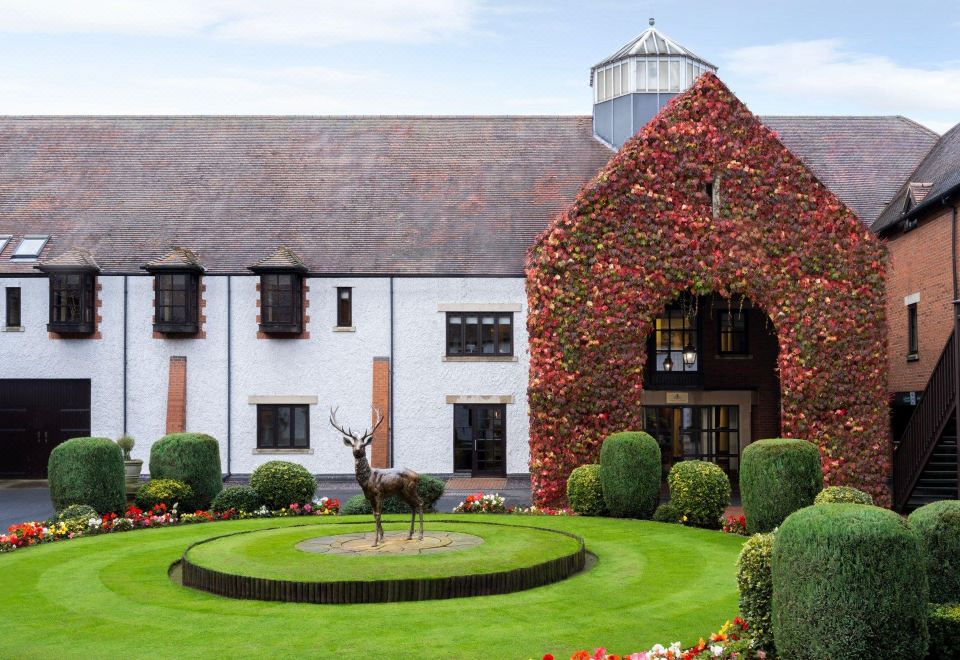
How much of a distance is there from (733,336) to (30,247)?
23324 mm

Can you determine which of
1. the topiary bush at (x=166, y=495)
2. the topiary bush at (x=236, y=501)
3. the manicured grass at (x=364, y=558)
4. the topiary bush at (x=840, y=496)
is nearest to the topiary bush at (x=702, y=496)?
the manicured grass at (x=364, y=558)

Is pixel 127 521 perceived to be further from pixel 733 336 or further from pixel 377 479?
pixel 733 336

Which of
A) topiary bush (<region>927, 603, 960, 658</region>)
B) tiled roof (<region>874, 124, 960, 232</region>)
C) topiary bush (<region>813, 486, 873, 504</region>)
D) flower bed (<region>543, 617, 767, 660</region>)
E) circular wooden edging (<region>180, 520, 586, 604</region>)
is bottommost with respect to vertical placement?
circular wooden edging (<region>180, 520, 586, 604</region>)

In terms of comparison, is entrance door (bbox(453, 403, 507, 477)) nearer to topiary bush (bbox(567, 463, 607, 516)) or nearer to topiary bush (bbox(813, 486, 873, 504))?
topiary bush (bbox(567, 463, 607, 516))

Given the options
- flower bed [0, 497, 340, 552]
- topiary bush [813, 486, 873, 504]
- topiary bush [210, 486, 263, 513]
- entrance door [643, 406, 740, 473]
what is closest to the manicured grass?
topiary bush [813, 486, 873, 504]

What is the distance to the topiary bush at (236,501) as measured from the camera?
22.1 metres

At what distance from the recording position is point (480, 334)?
32250 mm

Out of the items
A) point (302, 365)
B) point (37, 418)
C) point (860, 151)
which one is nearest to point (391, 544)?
point (302, 365)

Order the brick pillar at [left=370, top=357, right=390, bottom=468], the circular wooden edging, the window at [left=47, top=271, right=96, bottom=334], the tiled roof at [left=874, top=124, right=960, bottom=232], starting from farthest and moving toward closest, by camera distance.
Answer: the window at [left=47, top=271, right=96, bottom=334], the brick pillar at [left=370, top=357, right=390, bottom=468], the tiled roof at [left=874, top=124, right=960, bottom=232], the circular wooden edging

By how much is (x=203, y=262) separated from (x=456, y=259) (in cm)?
830

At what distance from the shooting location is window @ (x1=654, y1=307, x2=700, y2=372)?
31391 mm

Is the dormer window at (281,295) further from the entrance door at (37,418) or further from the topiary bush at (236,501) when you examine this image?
the topiary bush at (236,501)

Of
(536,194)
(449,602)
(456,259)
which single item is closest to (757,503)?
(449,602)

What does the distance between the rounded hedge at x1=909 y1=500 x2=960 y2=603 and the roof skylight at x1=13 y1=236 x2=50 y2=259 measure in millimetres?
30162
